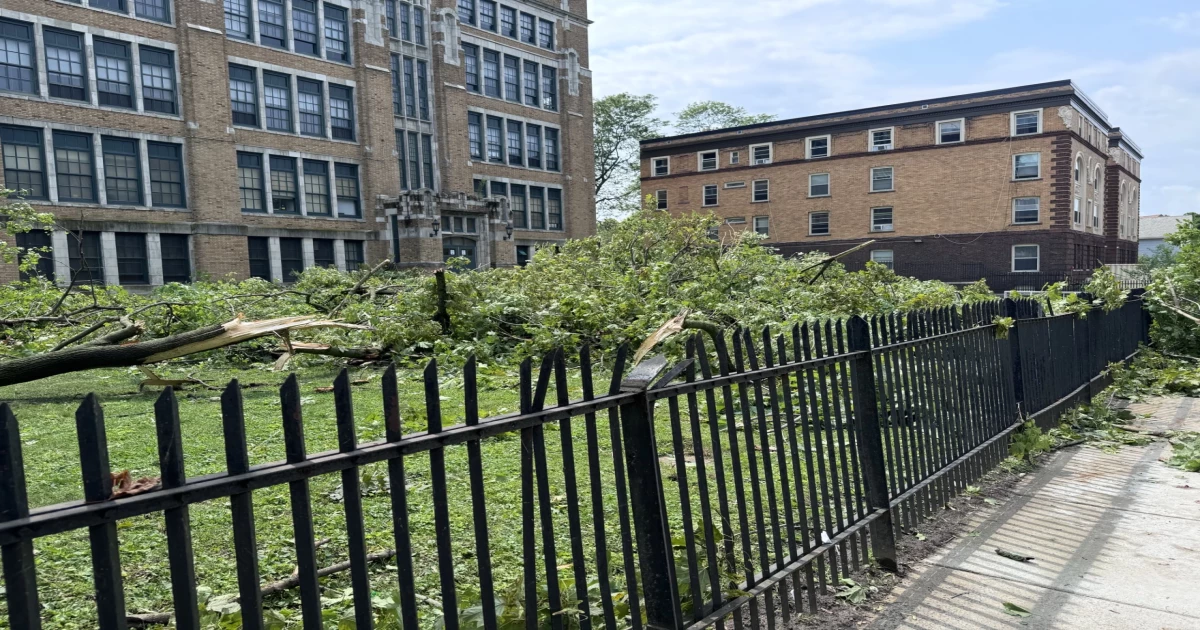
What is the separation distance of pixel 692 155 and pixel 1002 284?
21.6 meters

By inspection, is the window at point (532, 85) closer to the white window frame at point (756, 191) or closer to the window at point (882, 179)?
A: the white window frame at point (756, 191)


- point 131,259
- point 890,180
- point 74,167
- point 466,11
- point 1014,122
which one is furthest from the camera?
point 890,180

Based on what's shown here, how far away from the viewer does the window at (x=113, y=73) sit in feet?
86.7

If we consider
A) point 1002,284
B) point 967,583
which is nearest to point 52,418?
point 967,583

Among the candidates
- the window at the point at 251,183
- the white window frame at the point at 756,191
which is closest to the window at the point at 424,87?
the window at the point at 251,183

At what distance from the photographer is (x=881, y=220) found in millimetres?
45938

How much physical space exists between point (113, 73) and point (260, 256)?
26.9 ft

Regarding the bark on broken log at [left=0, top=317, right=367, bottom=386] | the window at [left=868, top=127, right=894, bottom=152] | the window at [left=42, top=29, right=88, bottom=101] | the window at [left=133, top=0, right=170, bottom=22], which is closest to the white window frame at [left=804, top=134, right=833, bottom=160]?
the window at [left=868, top=127, right=894, bottom=152]

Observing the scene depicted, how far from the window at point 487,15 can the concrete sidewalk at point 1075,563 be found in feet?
129

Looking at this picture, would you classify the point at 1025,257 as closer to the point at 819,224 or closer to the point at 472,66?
the point at 819,224

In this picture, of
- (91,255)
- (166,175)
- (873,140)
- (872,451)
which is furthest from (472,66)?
(872,451)

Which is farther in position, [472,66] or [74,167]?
[472,66]

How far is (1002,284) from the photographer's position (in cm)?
4153

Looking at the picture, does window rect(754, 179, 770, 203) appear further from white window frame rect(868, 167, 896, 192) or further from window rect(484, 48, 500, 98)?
window rect(484, 48, 500, 98)
